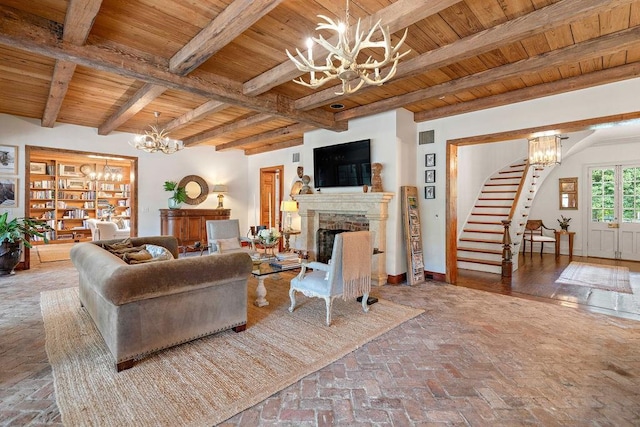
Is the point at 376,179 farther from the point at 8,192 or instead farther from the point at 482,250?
the point at 8,192

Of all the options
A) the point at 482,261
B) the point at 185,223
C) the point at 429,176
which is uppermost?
the point at 429,176

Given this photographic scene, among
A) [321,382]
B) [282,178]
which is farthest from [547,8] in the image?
[282,178]

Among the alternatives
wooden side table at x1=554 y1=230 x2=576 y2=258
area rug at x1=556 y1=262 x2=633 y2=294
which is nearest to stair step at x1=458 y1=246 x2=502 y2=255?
area rug at x1=556 y1=262 x2=633 y2=294

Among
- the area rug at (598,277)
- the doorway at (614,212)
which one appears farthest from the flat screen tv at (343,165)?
the doorway at (614,212)

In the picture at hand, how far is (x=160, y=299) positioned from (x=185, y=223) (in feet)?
17.1

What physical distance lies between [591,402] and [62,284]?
6.21 metres

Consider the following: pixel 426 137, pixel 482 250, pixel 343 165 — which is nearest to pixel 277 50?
pixel 343 165

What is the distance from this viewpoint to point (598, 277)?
5344mm

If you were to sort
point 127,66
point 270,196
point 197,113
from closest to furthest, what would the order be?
point 127,66 → point 197,113 → point 270,196

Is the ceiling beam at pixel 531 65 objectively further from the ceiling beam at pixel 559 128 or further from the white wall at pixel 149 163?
the white wall at pixel 149 163

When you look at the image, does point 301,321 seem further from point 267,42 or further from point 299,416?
point 267,42

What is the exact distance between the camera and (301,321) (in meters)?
3.31

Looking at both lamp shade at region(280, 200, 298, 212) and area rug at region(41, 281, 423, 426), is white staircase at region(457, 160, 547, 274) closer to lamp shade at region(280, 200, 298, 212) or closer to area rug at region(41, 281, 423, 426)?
area rug at region(41, 281, 423, 426)

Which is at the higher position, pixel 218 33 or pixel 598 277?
pixel 218 33
